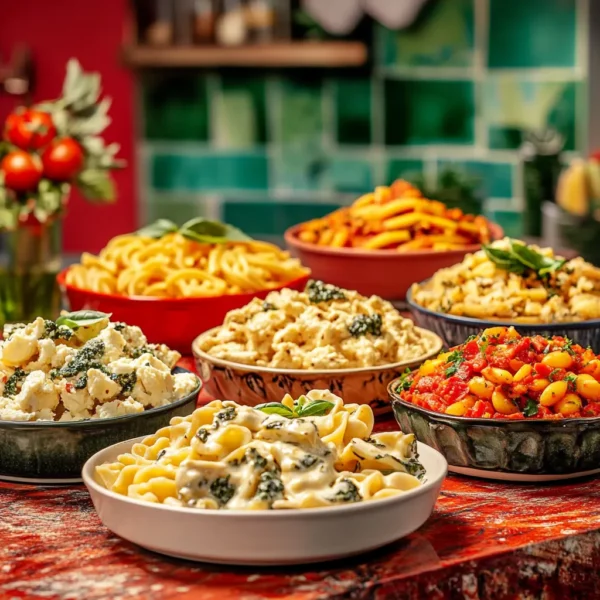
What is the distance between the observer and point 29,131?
3.45 metres

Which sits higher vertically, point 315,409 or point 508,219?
point 315,409

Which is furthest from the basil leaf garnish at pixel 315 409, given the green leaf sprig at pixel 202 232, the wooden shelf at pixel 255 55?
the wooden shelf at pixel 255 55

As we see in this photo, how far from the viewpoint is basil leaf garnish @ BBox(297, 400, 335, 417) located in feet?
5.58

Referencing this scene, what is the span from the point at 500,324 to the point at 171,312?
782 millimetres

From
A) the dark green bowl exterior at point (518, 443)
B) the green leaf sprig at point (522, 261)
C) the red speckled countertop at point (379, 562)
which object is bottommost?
the red speckled countertop at point (379, 562)

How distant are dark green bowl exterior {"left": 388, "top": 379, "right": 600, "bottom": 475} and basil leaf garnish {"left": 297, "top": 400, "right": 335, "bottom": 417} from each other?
0.23 meters

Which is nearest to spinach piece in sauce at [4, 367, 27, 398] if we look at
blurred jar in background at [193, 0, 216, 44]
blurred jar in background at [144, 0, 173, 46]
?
blurred jar in background at [193, 0, 216, 44]

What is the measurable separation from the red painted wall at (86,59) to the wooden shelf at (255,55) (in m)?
0.58

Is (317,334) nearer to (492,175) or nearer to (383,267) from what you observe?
(383,267)

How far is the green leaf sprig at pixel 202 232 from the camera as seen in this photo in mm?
2965

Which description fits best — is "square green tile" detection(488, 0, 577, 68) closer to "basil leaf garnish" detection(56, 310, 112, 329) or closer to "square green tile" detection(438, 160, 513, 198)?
"square green tile" detection(438, 160, 513, 198)

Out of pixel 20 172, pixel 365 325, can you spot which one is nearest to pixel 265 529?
pixel 365 325

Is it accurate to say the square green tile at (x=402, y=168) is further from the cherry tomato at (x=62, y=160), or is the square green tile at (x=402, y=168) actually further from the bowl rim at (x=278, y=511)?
the bowl rim at (x=278, y=511)

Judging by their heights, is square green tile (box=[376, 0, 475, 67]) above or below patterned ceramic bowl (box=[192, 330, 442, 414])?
above
